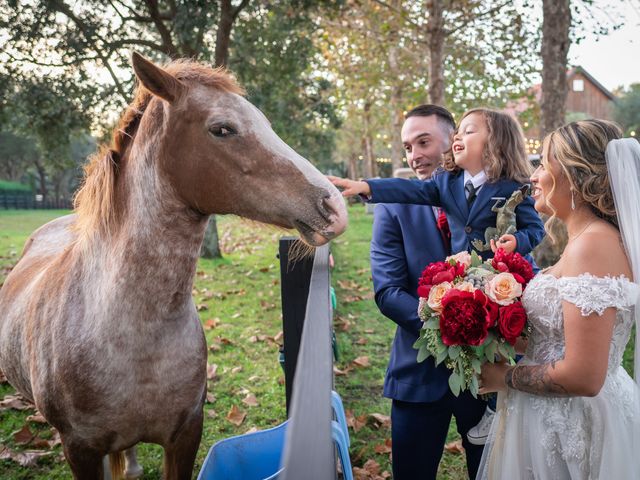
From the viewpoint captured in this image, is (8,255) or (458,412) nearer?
(458,412)

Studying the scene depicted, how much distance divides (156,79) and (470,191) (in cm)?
152

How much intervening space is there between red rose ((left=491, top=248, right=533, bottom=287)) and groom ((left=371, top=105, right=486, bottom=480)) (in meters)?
0.48

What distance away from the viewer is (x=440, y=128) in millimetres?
2617

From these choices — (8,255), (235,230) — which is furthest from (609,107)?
(8,255)

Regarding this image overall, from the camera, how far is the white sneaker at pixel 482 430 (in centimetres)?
233

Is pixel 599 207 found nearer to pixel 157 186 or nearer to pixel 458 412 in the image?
pixel 458 412

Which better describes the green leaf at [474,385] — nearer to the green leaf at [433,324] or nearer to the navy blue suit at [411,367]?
the green leaf at [433,324]

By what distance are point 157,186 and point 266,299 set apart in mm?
6033

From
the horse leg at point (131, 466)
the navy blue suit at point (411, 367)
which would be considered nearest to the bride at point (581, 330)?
the navy blue suit at point (411, 367)

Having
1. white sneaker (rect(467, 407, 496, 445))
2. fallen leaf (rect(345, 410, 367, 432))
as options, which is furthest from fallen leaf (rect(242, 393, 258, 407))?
white sneaker (rect(467, 407, 496, 445))

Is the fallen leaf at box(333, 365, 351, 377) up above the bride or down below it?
below

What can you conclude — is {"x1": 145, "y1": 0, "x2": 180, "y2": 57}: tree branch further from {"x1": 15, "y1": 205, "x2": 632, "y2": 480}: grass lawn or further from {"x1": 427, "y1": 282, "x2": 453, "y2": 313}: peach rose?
{"x1": 427, "y1": 282, "x2": 453, "y2": 313}: peach rose

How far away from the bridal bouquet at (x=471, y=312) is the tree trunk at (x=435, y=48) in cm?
877

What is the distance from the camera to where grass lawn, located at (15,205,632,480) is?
12.1ft
